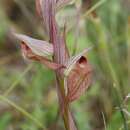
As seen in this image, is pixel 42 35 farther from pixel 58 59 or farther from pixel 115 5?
pixel 58 59

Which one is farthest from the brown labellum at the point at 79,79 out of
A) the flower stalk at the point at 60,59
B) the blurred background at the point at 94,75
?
the blurred background at the point at 94,75

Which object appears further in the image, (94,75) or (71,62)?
(94,75)

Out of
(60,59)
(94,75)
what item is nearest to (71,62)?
(60,59)

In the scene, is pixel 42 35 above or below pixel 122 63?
above

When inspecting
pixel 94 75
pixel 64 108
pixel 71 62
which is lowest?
pixel 94 75

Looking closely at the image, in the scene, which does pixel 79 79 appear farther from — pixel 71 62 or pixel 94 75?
pixel 94 75

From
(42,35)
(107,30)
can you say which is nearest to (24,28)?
(42,35)

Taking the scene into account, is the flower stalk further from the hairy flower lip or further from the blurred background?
the blurred background
